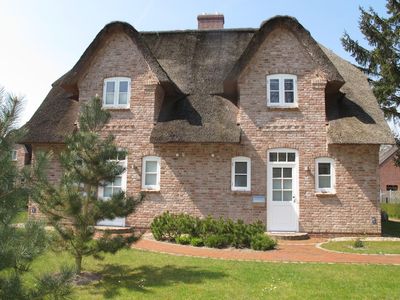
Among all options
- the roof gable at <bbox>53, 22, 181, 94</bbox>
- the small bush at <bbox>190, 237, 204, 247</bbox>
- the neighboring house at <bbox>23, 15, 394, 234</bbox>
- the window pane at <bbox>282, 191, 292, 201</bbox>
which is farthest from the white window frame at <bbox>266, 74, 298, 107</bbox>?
the small bush at <bbox>190, 237, 204, 247</bbox>

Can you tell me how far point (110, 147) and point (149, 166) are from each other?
749 centimetres

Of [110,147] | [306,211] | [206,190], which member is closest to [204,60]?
[206,190]

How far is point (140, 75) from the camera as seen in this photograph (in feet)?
53.3

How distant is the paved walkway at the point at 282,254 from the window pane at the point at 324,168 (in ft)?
11.1

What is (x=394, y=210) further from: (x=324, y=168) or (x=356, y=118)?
(x=324, y=168)

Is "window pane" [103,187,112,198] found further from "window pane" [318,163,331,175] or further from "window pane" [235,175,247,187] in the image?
"window pane" [318,163,331,175]

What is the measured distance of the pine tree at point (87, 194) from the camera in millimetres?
8039

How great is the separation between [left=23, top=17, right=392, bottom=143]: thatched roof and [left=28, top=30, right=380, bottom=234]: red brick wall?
1.52 ft

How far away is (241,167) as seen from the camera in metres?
15.4

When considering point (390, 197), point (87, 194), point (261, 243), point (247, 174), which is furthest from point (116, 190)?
point (390, 197)

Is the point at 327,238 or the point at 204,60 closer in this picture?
the point at 327,238

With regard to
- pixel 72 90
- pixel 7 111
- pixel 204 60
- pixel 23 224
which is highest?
pixel 204 60

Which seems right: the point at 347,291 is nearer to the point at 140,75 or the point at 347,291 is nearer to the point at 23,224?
the point at 23,224

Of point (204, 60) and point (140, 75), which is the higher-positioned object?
point (204, 60)
